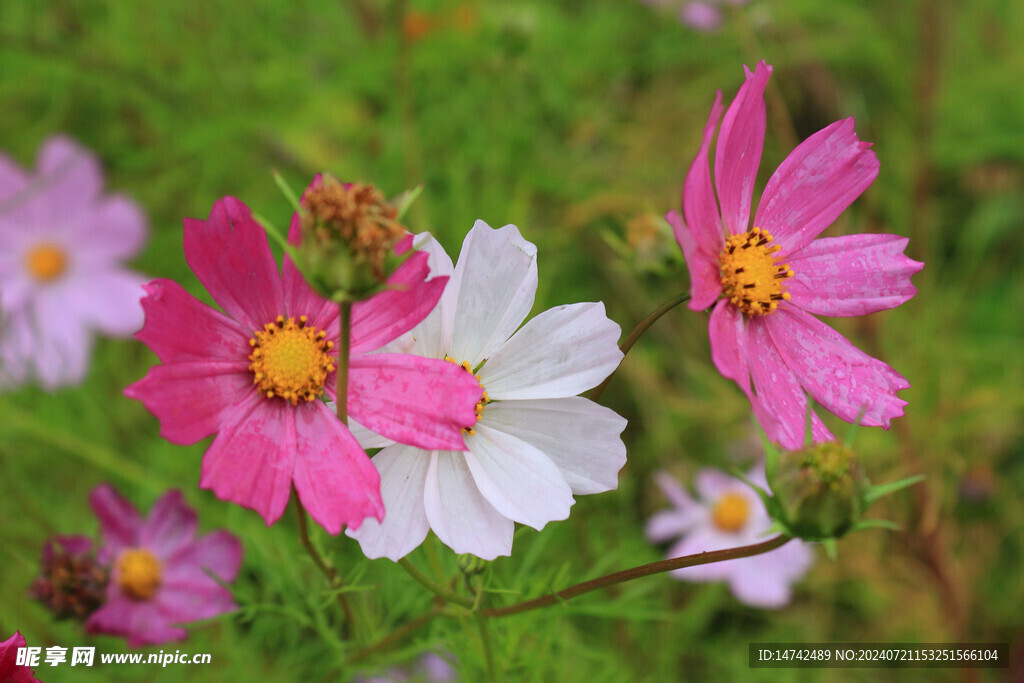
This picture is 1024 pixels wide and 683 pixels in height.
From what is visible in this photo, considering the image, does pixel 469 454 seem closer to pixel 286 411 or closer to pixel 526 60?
pixel 286 411

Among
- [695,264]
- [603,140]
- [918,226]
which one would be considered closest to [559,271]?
[603,140]

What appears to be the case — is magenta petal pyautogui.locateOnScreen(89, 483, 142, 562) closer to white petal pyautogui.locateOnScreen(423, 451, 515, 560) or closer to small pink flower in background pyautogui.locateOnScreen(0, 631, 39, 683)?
small pink flower in background pyautogui.locateOnScreen(0, 631, 39, 683)

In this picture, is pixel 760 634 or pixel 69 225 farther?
pixel 69 225

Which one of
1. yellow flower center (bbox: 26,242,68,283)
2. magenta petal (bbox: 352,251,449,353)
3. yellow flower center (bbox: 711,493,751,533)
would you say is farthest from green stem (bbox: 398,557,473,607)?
yellow flower center (bbox: 26,242,68,283)

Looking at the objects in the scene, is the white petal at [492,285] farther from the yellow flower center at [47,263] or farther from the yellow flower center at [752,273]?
the yellow flower center at [47,263]

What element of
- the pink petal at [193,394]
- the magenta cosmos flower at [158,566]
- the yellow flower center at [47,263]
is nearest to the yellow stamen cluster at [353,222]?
the pink petal at [193,394]

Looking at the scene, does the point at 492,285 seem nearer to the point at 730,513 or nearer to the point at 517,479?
the point at 517,479
